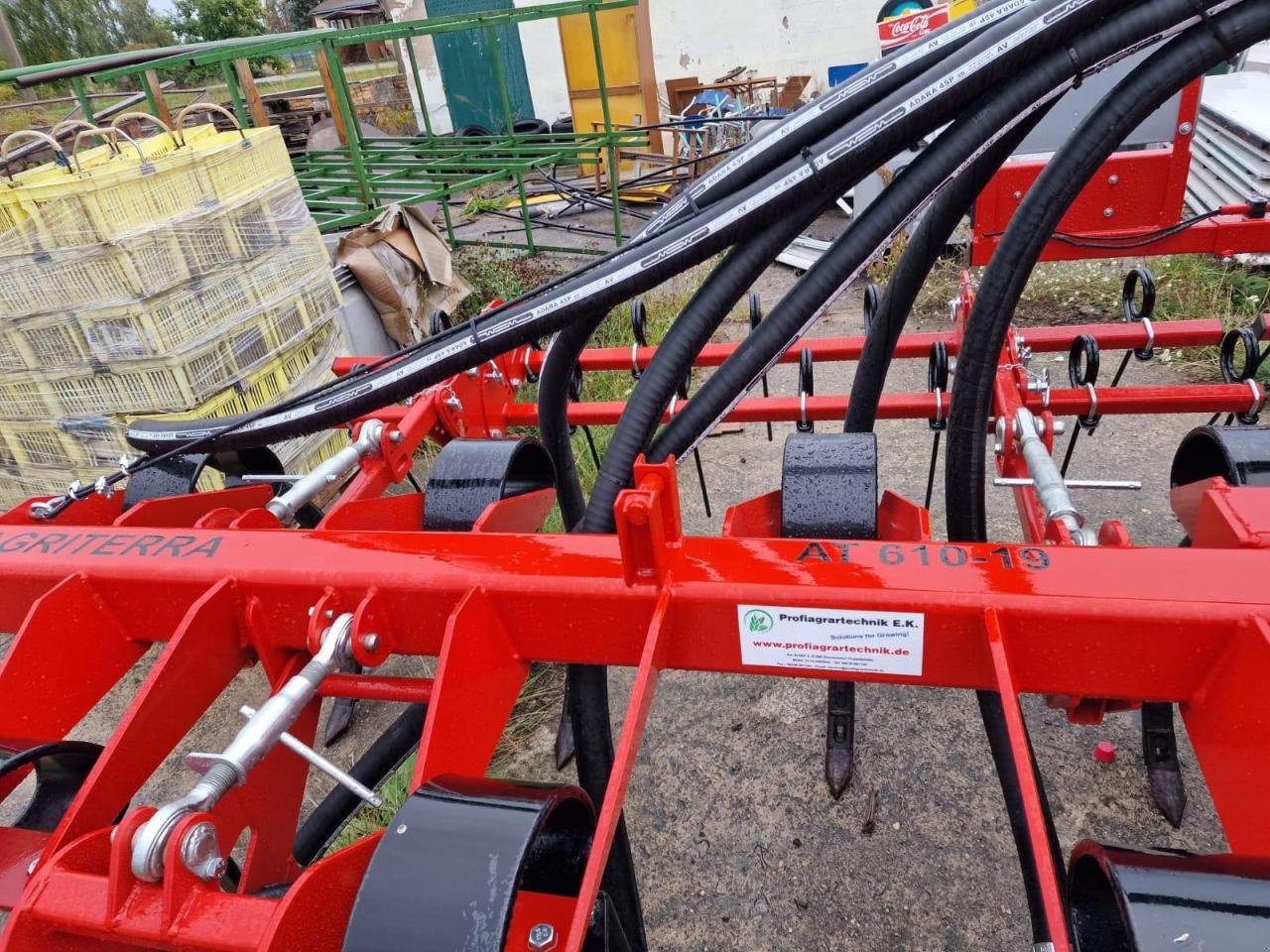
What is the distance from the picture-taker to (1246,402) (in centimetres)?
218

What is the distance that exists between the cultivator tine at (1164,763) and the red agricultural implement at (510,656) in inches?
29.3

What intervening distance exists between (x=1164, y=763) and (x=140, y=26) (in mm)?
46625

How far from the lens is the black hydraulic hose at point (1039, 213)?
121 centimetres

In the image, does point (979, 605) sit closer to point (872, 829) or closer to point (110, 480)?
point (872, 829)

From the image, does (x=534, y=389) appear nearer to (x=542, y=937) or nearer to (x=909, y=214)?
(x=909, y=214)

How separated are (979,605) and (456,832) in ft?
2.40

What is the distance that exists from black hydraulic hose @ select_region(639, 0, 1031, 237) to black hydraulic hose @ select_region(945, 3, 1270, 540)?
0.77 feet

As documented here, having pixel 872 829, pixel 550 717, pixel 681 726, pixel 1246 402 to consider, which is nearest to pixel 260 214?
pixel 550 717

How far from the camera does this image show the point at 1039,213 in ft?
4.46

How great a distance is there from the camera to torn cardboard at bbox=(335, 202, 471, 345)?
4801 mm

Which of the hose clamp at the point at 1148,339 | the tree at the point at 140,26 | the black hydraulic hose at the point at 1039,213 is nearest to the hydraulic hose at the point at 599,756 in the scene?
the black hydraulic hose at the point at 1039,213

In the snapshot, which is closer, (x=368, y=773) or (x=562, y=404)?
(x=368, y=773)

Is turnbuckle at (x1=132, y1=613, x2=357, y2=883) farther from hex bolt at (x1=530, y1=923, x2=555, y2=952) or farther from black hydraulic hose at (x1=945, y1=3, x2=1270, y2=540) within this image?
black hydraulic hose at (x1=945, y1=3, x2=1270, y2=540)

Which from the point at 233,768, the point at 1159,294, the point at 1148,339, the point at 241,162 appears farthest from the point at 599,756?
the point at 1159,294
